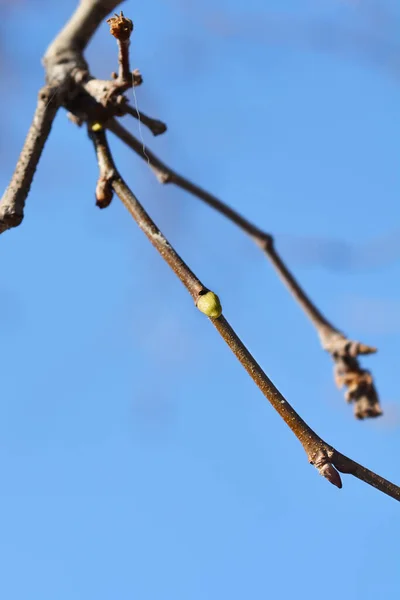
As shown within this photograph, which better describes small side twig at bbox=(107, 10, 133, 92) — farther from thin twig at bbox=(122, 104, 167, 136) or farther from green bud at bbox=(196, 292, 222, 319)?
green bud at bbox=(196, 292, 222, 319)

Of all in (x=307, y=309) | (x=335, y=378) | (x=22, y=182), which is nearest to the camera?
(x=22, y=182)

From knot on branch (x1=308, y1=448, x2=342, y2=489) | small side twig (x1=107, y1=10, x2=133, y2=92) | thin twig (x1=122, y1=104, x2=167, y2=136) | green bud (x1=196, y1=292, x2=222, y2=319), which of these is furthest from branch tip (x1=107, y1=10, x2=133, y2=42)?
knot on branch (x1=308, y1=448, x2=342, y2=489)

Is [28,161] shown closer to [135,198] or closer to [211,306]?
[135,198]

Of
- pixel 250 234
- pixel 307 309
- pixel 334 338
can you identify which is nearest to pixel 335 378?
pixel 334 338

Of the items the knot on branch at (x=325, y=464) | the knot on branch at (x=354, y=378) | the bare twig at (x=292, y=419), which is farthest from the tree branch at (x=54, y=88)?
the knot on branch at (x=354, y=378)

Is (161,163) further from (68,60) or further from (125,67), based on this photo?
(125,67)

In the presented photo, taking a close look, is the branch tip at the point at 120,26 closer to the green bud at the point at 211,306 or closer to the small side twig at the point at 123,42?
the small side twig at the point at 123,42
